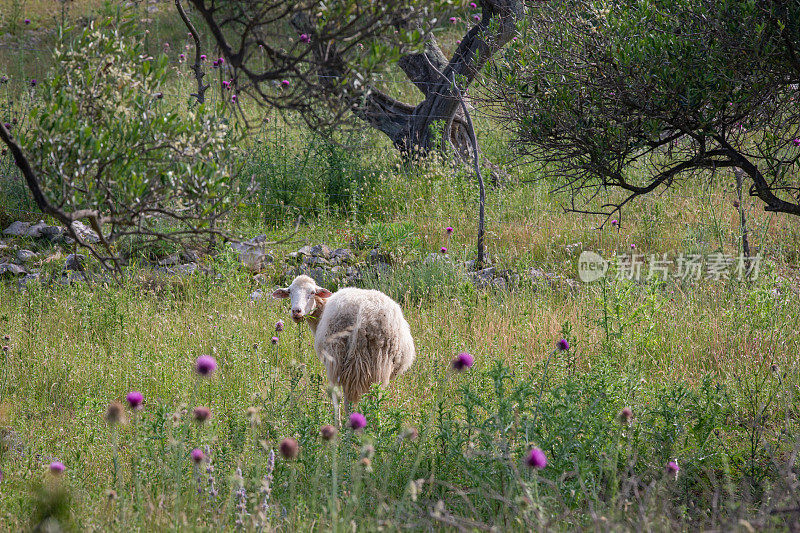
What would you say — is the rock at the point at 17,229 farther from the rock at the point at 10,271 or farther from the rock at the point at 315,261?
the rock at the point at 315,261

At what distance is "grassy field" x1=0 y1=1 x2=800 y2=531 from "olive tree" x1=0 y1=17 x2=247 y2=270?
0.55m

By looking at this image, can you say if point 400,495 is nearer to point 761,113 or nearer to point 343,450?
point 343,450

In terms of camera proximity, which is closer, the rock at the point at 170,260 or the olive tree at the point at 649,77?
the olive tree at the point at 649,77

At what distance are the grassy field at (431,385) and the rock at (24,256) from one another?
1.00 feet

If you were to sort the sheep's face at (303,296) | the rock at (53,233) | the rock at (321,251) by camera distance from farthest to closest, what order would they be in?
the rock at (53,233)
the rock at (321,251)
the sheep's face at (303,296)

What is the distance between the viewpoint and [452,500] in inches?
159

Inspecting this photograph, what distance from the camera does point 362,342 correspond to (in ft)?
15.5

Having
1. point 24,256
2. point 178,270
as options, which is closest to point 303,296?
point 178,270

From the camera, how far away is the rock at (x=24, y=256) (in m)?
8.31

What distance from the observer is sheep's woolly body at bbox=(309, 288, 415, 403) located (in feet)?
15.6

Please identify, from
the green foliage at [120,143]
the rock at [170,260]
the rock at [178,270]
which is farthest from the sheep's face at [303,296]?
the rock at [170,260]

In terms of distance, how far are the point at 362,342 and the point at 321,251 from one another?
390 centimetres

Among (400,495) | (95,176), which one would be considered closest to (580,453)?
(400,495)

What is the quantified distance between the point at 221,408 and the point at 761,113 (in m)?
4.58
